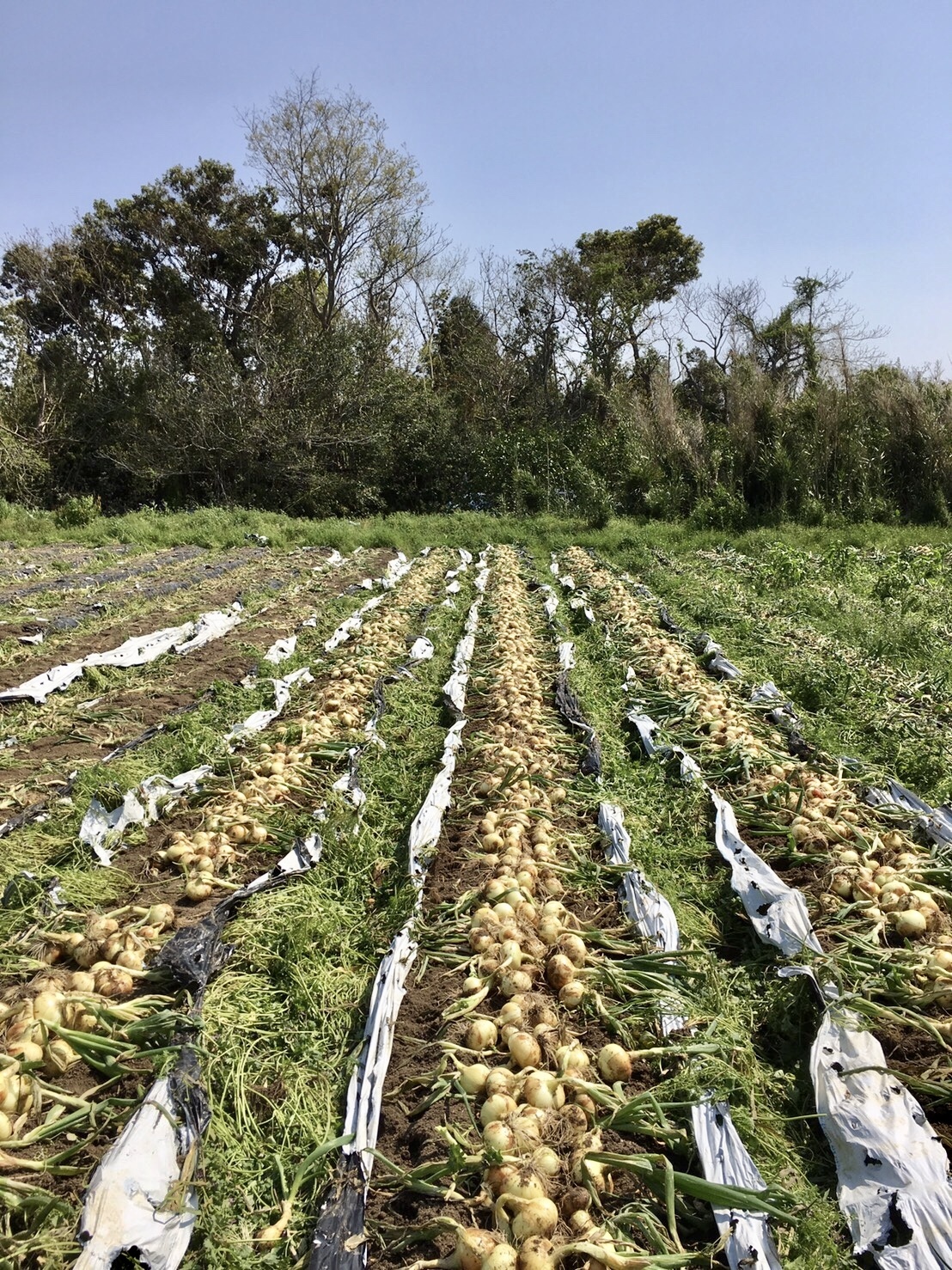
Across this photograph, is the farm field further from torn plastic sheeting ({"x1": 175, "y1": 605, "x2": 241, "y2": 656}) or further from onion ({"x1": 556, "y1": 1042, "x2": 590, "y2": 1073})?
torn plastic sheeting ({"x1": 175, "y1": 605, "x2": 241, "y2": 656})

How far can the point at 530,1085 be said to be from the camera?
2.04m

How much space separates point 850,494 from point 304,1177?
13807 mm

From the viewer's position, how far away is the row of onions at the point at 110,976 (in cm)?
195

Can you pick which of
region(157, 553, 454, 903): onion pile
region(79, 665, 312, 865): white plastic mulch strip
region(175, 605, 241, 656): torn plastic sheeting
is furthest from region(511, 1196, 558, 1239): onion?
region(175, 605, 241, 656): torn plastic sheeting

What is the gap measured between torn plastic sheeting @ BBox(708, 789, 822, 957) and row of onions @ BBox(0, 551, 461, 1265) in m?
1.98

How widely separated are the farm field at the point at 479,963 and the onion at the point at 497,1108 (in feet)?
0.04

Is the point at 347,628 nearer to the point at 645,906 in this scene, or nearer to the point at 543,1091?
the point at 645,906

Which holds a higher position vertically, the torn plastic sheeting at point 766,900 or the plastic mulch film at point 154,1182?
the torn plastic sheeting at point 766,900

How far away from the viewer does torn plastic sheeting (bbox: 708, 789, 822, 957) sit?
105 inches

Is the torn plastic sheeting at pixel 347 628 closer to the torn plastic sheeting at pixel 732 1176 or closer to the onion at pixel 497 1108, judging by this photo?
the onion at pixel 497 1108

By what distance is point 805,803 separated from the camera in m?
3.56

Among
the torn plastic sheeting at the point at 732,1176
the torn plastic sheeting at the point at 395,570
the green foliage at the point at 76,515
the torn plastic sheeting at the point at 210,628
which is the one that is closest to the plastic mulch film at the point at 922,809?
the torn plastic sheeting at the point at 732,1176

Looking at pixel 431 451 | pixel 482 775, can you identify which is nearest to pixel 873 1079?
pixel 482 775

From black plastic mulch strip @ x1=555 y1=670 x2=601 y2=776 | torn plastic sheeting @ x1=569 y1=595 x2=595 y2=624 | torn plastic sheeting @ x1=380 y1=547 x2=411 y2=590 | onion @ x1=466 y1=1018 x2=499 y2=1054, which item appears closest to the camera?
onion @ x1=466 y1=1018 x2=499 y2=1054
